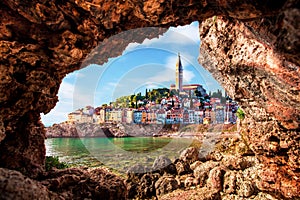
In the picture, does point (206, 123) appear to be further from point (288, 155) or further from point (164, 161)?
point (288, 155)

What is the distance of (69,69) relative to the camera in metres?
6.17

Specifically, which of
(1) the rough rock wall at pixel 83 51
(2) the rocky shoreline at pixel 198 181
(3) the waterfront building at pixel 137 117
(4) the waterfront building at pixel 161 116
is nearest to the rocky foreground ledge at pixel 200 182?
(2) the rocky shoreline at pixel 198 181

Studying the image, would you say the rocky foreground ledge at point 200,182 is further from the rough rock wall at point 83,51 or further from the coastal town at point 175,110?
the coastal town at point 175,110

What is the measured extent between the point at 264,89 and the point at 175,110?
33687mm

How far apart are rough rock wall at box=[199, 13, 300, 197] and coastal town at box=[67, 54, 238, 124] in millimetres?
25530

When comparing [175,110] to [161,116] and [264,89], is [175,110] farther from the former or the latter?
[264,89]

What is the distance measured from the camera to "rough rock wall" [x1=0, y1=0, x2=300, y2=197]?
377cm

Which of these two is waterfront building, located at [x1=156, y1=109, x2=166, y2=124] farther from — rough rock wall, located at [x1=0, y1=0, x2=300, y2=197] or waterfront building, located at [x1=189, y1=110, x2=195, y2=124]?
rough rock wall, located at [x1=0, y1=0, x2=300, y2=197]

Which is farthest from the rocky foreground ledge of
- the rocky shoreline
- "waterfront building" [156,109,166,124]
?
"waterfront building" [156,109,166,124]

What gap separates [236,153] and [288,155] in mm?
10021

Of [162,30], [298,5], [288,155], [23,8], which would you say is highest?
[162,30]

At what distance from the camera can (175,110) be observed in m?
39.5

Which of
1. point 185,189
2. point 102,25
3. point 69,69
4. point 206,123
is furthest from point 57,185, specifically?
point 206,123

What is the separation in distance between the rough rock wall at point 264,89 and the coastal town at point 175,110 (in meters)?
25.5
